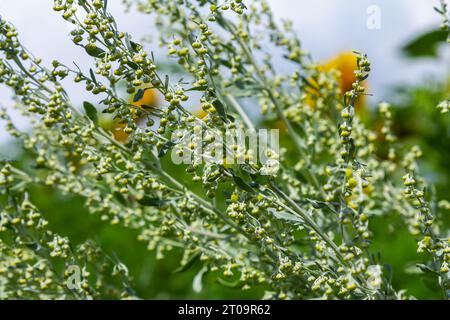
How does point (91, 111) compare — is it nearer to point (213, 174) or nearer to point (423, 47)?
point (213, 174)

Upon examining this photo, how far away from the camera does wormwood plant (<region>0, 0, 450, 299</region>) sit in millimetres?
1215

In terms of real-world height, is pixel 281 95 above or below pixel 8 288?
above

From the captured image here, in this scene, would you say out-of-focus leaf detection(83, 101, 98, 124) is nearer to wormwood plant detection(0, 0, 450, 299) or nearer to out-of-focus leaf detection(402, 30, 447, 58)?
wormwood plant detection(0, 0, 450, 299)

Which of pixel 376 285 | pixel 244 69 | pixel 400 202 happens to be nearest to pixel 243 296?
pixel 400 202

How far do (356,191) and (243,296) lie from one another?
1.33m

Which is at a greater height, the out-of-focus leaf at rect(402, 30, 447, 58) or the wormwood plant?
the out-of-focus leaf at rect(402, 30, 447, 58)

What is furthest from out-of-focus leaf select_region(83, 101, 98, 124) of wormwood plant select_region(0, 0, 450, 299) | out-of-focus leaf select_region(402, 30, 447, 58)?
out-of-focus leaf select_region(402, 30, 447, 58)

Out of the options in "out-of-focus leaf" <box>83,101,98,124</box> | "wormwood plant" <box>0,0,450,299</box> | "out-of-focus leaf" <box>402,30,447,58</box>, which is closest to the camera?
"wormwood plant" <box>0,0,450,299</box>

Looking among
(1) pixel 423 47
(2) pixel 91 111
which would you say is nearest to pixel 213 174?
(2) pixel 91 111

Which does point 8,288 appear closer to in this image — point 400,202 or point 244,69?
point 244,69

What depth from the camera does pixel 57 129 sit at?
171 cm

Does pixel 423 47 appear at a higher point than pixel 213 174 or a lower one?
higher

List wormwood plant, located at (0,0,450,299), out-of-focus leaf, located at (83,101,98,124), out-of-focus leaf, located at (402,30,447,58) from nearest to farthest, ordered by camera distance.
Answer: wormwood plant, located at (0,0,450,299) < out-of-focus leaf, located at (83,101,98,124) < out-of-focus leaf, located at (402,30,447,58)

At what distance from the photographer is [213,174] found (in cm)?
120
